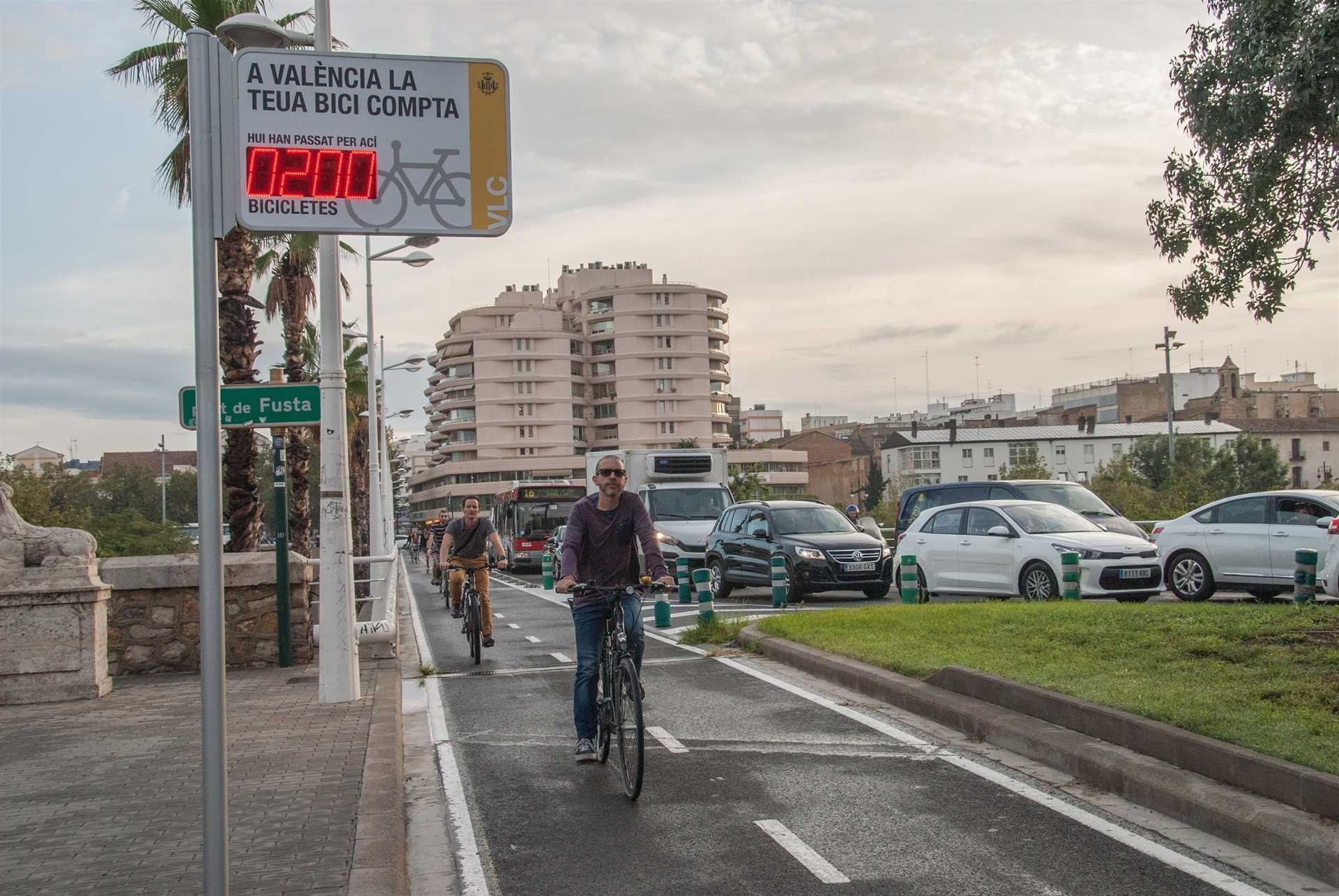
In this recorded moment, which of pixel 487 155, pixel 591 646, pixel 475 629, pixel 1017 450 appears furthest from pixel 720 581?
pixel 1017 450

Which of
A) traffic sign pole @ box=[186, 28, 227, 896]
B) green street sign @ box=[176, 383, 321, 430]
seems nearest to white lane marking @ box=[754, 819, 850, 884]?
traffic sign pole @ box=[186, 28, 227, 896]

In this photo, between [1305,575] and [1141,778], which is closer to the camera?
[1141,778]

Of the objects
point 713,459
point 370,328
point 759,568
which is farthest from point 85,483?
point 759,568

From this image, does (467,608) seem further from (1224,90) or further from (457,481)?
(457,481)

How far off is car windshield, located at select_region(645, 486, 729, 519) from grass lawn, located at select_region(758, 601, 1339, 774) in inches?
439

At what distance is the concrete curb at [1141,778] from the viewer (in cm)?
531

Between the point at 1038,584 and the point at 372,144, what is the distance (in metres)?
13.4

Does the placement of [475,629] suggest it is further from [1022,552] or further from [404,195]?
[404,195]

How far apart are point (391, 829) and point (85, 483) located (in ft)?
216

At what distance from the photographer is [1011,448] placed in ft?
385

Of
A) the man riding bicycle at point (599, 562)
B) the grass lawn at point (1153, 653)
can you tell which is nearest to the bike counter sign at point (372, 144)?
the man riding bicycle at point (599, 562)

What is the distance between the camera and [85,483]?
212 feet

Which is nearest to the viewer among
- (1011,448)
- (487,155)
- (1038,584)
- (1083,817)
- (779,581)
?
(487,155)

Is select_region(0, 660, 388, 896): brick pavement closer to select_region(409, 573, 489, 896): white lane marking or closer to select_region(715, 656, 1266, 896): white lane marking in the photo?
select_region(409, 573, 489, 896): white lane marking
